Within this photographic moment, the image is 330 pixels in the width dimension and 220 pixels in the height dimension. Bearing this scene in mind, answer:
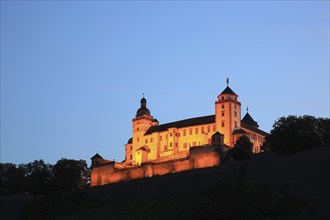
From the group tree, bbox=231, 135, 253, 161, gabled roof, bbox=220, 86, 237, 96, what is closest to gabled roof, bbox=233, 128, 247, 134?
gabled roof, bbox=220, 86, 237, 96

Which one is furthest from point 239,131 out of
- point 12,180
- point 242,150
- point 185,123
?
point 12,180

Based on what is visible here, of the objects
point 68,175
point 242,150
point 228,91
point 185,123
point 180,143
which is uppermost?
point 228,91

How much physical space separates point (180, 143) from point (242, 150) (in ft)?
54.2

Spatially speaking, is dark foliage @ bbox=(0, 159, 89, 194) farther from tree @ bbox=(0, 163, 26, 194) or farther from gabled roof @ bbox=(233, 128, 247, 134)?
gabled roof @ bbox=(233, 128, 247, 134)

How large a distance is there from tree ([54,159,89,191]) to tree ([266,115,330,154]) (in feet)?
78.5

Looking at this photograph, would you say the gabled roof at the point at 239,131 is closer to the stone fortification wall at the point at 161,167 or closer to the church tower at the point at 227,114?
the church tower at the point at 227,114

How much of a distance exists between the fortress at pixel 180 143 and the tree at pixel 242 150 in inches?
88.9

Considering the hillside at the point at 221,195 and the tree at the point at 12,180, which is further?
the tree at the point at 12,180

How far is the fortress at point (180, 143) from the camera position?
7912 cm

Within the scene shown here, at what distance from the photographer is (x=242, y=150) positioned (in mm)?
74125

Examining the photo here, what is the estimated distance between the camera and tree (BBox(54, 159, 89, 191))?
8131 cm

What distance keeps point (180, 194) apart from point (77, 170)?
2529cm

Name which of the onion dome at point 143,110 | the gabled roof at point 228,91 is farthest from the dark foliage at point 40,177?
the gabled roof at point 228,91

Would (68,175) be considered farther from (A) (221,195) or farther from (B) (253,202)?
(B) (253,202)
